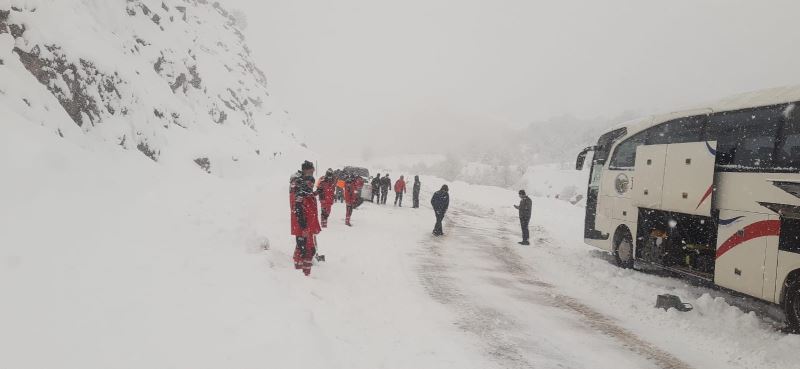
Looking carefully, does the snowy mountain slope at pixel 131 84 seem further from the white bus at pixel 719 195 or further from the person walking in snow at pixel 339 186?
the white bus at pixel 719 195

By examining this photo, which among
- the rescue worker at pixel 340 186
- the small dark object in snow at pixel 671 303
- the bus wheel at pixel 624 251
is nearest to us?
the small dark object in snow at pixel 671 303

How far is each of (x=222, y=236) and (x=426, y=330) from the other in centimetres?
475

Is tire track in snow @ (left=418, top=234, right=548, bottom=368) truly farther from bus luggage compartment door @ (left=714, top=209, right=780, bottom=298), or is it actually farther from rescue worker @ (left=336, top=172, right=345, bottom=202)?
rescue worker @ (left=336, top=172, right=345, bottom=202)

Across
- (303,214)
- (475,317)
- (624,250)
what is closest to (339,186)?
(624,250)

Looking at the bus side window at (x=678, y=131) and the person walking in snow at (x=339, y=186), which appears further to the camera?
the person walking in snow at (x=339, y=186)

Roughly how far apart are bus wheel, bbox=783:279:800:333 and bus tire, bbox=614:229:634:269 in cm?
439

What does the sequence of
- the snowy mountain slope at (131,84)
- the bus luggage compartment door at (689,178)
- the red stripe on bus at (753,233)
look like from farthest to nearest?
the snowy mountain slope at (131,84)
the bus luggage compartment door at (689,178)
the red stripe on bus at (753,233)

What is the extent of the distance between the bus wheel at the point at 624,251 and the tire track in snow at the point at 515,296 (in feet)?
8.37

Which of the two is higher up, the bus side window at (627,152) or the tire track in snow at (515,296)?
the bus side window at (627,152)

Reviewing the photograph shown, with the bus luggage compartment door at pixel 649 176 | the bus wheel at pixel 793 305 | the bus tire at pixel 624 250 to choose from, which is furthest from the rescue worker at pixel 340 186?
the bus wheel at pixel 793 305

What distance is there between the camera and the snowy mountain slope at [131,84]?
1220cm

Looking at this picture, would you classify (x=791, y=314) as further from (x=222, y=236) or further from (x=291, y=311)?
(x=222, y=236)

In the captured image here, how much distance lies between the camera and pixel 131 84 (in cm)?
1883

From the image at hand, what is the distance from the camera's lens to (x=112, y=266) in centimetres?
547
